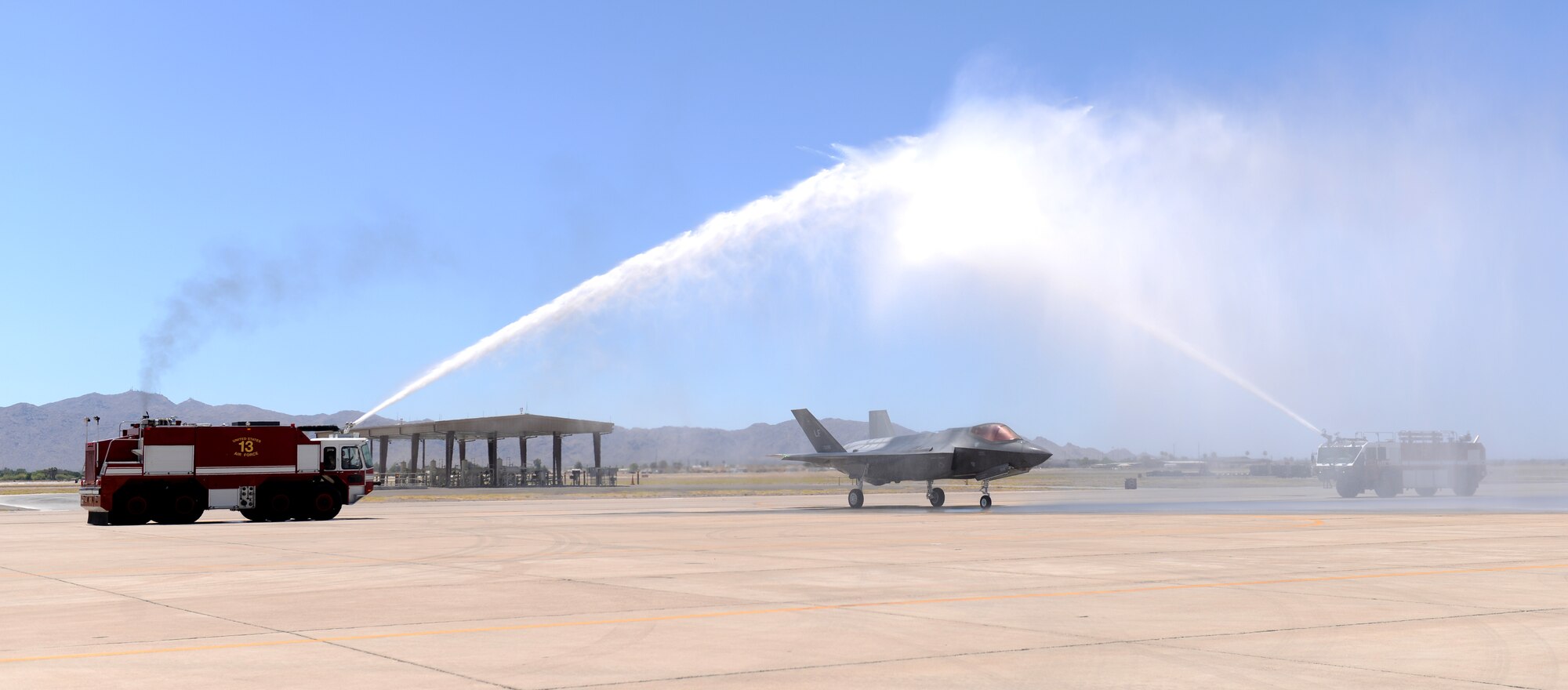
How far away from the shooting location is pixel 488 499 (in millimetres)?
63375

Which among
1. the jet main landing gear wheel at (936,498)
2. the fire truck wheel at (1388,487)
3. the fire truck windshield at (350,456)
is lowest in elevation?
Answer: the fire truck wheel at (1388,487)

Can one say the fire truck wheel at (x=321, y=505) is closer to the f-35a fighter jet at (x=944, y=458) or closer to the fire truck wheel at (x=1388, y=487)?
the f-35a fighter jet at (x=944, y=458)

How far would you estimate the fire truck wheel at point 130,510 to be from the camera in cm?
3709

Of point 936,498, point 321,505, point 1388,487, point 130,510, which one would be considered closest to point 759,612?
point 321,505

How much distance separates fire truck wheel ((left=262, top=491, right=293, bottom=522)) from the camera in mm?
38969

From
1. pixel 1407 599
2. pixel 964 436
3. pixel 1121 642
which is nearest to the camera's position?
pixel 1121 642

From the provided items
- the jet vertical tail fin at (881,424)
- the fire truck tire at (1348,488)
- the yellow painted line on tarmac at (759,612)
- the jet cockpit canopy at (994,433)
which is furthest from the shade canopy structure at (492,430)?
the yellow painted line on tarmac at (759,612)

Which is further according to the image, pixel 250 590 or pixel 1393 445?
pixel 1393 445

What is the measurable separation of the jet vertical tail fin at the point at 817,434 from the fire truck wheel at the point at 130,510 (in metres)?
25.0

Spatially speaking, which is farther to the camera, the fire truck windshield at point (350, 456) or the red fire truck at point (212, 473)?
the fire truck windshield at point (350, 456)

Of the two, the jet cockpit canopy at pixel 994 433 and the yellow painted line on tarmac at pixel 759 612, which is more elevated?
the jet cockpit canopy at pixel 994 433

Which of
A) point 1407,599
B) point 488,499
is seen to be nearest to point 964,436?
point 488,499

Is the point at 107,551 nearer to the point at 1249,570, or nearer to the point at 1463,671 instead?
the point at 1249,570

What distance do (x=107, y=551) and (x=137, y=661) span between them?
16.5m
